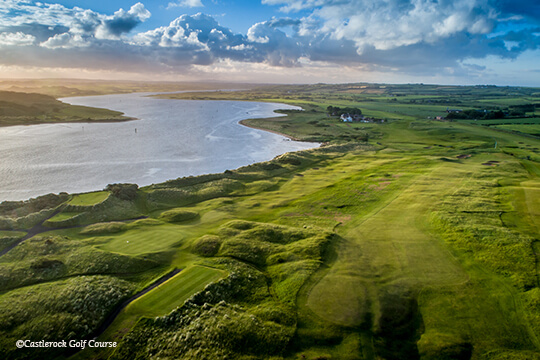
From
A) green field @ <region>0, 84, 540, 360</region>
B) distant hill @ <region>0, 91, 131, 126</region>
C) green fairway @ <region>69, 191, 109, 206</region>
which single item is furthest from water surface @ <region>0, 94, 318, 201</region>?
green field @ <region>0, 84, 540, 360</region>

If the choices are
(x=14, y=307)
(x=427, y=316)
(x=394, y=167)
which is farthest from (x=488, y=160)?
(x=14, y=307)

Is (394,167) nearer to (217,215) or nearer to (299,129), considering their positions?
(217,215)

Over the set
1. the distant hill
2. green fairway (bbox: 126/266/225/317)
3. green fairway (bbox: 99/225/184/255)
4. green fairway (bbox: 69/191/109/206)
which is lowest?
green fairway (bbox: 126/266/225/317)

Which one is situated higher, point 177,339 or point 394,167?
point 394,167

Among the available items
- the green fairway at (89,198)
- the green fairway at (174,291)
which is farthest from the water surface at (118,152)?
the green fairway at (174,291)

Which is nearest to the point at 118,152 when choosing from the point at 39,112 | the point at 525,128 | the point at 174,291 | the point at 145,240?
the point at 145,240

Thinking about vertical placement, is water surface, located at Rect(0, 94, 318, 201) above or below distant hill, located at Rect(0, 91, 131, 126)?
below

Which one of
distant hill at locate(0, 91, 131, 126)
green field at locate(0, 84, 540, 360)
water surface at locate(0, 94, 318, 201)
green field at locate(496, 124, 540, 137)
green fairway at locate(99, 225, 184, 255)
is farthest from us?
distant hill at locate(0, 91, 131, 126)

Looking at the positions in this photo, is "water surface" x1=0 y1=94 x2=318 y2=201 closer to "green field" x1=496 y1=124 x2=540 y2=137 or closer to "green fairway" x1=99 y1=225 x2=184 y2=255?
"green fairway" x1=99 y1=225 x2=184 y2=255
